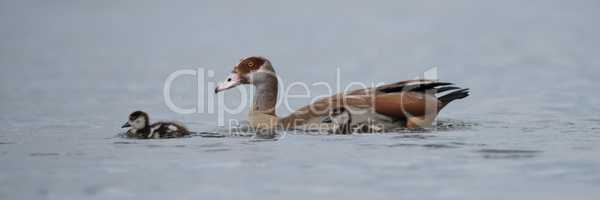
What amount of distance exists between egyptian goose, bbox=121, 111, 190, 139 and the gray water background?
176 millimetres

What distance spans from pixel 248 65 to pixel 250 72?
7cm

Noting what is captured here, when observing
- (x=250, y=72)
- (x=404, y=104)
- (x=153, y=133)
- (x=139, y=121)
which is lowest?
(x=153, y=133)

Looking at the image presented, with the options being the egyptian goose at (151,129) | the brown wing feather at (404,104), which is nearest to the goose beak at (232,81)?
the egyptian goose at (151,129)

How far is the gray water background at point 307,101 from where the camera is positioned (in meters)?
7.48

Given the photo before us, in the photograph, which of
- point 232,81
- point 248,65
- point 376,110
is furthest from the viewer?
point 248,65

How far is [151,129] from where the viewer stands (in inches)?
397

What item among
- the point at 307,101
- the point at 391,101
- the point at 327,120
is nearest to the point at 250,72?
the point at 327,120

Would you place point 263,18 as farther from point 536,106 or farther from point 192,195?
point 192,195

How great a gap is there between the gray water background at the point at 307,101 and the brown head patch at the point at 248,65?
1.92 ft

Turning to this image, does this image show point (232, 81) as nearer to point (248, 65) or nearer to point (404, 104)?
point (248, 65)

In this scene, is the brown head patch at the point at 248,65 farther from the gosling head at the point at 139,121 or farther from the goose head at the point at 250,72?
the gosling head at the point at 139,121

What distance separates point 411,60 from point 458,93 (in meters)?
10.1

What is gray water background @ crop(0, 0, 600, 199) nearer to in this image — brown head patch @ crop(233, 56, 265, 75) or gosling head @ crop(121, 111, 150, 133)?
gosling head @ crop(121, 111, 150, 133)

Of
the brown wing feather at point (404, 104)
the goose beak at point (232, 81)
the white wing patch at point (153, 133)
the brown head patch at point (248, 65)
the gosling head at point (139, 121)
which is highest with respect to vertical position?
the brown head patch at point (248, 65)
